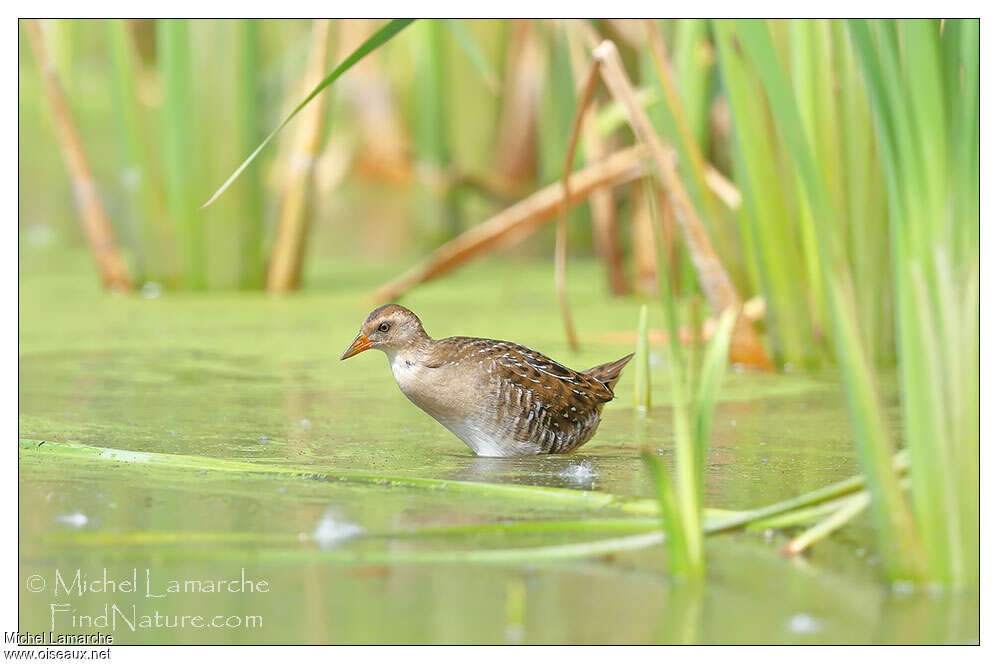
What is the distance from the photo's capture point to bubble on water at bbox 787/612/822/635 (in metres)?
2.12

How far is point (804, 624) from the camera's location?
2141mm

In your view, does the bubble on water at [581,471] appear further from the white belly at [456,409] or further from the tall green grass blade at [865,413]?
the tall green grass blade at [865,413]

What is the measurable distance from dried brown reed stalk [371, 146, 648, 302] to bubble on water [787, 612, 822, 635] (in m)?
2.79

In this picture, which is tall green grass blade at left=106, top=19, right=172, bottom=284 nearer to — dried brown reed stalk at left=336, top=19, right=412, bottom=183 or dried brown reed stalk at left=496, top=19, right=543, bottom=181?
dried brown reed stalk at left=496, top=19, right=543, bottom=181

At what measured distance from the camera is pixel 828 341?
4406 mm

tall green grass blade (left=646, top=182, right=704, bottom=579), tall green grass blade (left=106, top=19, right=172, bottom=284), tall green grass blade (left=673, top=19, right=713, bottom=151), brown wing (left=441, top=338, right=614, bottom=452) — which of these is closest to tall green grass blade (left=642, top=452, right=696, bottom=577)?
tall green grass blade (left=646, top=182, right=704, bottom=579)

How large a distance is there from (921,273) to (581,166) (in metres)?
4.84

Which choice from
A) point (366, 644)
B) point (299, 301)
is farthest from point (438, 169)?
point (366, 644)

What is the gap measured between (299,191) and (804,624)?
3935 mm

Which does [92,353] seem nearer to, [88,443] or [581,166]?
[88,443]

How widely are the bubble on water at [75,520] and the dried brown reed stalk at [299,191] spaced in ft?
10.1

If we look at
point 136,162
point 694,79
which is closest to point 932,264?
point 694,79

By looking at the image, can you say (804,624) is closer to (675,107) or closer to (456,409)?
(456,409)

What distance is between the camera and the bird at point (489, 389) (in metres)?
3.34
